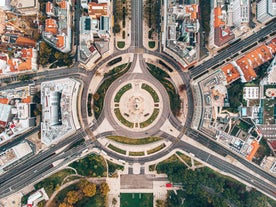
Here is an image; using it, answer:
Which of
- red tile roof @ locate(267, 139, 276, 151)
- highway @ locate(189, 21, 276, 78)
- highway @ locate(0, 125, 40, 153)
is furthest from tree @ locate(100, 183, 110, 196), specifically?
red tile roof @ locate(267, 139, 276, 151)

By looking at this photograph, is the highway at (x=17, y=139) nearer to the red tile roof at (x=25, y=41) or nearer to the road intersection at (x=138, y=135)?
the road intersection at (x=138, y=135)

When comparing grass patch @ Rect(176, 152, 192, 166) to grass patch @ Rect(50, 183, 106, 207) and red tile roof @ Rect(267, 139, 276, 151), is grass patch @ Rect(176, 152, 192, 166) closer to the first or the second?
red tile roof @ Rect(267, 139, 276, 151)

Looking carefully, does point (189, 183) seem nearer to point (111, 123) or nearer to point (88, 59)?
point (111, 123)

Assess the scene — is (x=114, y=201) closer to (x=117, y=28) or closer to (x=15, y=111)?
(x=15, y=111)

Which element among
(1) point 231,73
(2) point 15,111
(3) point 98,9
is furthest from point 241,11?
(2) point 15,111

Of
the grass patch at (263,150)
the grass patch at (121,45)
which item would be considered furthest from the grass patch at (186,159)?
the grass patch at (121,45)

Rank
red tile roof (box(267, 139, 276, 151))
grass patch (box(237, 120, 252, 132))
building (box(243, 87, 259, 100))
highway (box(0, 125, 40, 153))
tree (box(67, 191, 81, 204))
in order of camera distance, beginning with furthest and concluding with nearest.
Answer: highway (box(0, 125, 40, 153))
grass patch (box(237, 120, 252, 132))
building (box(243, 87, 259, 100))
red tile roof (box(267, 139, 276, 151))
tree (box(67, 191, 81, 204))

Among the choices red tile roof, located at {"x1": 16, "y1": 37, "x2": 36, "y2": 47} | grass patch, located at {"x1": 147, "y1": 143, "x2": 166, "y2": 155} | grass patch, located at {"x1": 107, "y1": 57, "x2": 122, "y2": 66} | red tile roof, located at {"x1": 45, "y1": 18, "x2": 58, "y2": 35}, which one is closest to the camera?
red tile roof, located at {"x1": 45, "y1": 18, "x2": 58, "y2": 35}
